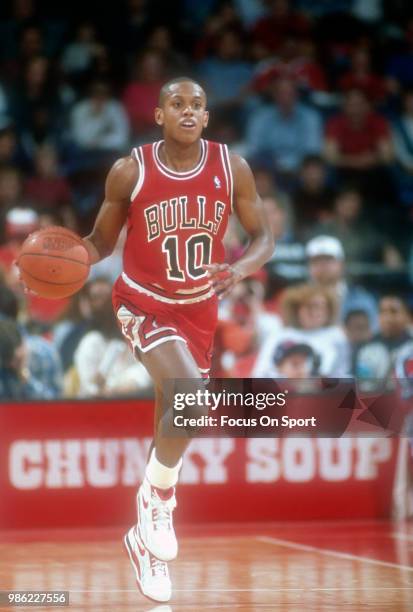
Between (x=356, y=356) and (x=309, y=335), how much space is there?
0.49 meters

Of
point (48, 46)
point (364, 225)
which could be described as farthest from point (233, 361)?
point (48, 46)

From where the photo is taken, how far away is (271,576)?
645 centimetres

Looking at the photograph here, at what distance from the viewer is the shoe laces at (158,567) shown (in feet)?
18.6

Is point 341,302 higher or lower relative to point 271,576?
higher

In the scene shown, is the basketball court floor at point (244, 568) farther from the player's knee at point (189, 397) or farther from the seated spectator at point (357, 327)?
the seated spectator at point (357, 327)

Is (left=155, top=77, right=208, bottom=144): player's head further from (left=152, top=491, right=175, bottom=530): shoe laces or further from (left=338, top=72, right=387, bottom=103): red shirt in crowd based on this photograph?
(left=338, top=72, right=387, bottom=103): red shirt in crowd

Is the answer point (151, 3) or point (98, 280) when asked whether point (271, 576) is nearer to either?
point (98, 280)

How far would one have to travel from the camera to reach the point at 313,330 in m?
9.78

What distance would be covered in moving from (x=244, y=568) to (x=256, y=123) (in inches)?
281

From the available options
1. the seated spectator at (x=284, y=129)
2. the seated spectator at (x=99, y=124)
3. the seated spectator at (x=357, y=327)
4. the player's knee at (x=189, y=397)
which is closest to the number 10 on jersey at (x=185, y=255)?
the player's knee at (x=189, y=397)

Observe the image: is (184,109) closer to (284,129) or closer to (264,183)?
(264,183)

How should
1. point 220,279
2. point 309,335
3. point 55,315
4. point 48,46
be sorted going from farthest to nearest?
1. point 48,46
2. point 55,315
3. point 309,335
4. point 220,279

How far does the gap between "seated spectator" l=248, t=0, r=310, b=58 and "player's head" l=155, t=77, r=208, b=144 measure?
8133 millimetres

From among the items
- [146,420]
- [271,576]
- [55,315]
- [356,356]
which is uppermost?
[55,315]
